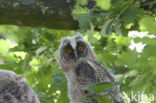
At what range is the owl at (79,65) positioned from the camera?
4395mm

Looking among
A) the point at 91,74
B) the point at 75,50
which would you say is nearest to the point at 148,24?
the point at 91,74

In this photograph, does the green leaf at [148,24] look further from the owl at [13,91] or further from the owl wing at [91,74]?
the owl wing at [91,74]

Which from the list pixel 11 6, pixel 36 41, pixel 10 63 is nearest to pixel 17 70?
pixel 10 63

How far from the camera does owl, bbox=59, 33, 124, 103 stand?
4.39 m

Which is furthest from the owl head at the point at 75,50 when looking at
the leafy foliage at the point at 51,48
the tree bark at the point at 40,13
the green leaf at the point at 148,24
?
the green leaf at the point at 148,24

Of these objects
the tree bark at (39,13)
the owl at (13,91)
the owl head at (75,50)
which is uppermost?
the tree bark at (39,13)

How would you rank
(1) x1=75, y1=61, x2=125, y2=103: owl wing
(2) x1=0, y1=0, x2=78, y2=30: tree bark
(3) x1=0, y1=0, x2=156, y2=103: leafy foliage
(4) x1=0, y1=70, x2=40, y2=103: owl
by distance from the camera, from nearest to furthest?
(4) x1=0, y1=70, x2=40, y2=103: owl < (3) x1=0, y1=0, x2=156, y2=103: leafy foliage < (2) x1=0, y1=0, x2=78, y2=30: tree bark < (1) x1=75, y1=61, x2=125, y2=103: owl wing

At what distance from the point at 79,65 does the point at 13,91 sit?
8.88 ft

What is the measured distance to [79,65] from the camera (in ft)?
16.0

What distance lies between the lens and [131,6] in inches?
99.2

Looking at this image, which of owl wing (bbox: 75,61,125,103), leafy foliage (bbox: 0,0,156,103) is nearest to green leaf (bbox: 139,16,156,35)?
leafy foliage (bbox: 0,0,156,103)

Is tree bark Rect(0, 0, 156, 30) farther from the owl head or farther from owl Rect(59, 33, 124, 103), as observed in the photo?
the owl head

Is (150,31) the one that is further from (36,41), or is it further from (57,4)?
(36,41)

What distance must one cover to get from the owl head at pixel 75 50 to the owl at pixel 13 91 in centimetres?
246
